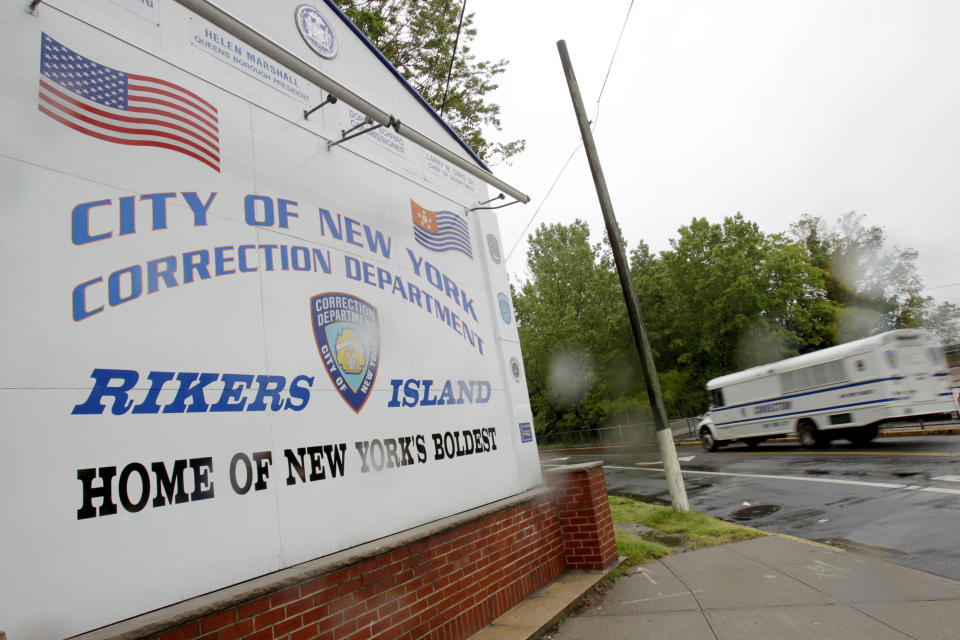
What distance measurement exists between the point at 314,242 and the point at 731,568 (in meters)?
5.35

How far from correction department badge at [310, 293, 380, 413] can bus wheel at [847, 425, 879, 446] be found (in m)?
16.4

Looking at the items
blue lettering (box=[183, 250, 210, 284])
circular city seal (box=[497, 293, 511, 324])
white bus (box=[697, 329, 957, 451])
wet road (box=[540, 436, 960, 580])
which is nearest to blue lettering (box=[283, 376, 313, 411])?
blue lettering (box=[183, 250, 210, 284])

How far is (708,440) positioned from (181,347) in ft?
69.5

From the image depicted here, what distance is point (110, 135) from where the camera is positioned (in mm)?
3312

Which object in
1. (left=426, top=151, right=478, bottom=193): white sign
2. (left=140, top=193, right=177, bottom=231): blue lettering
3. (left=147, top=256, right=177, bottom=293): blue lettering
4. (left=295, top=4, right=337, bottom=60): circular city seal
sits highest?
(left=295, top=4, right=337, bottom=60): circular city seal

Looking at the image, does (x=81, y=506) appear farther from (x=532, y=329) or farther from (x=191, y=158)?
(x=532, y=329)

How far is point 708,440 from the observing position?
2097 centimetres

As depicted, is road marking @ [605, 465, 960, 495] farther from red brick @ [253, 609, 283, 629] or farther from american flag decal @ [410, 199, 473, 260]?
red brick @ [253, 609, 283, 629]

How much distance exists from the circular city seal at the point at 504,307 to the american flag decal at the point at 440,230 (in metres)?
0.67

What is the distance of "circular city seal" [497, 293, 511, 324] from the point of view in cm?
666

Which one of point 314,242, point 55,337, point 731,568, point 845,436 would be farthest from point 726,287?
point 55,337

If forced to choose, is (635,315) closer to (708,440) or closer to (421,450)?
(421,450)

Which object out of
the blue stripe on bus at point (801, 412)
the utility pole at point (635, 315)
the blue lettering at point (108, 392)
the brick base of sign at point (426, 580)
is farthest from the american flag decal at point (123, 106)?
the blue stripe on bus at point (801, 412)

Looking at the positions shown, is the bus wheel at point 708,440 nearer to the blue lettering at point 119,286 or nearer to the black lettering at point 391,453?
the black lettering at point 391,453
